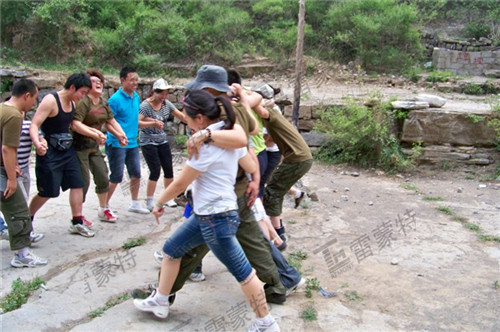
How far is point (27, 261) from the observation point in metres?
3.98

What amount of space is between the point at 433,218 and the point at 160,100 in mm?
3402

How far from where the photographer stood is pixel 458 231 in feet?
17.1

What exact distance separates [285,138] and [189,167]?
65.0 inches

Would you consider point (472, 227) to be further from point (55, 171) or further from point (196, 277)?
point (55, 171)

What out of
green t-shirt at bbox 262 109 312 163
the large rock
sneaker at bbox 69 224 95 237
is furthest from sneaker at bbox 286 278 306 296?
the large rock

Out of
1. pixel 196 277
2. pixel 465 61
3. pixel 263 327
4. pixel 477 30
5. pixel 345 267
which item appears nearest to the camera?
pixel 263 327

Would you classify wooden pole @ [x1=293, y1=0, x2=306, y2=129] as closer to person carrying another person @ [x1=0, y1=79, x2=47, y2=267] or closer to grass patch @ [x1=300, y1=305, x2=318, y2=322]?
person carrying another person @ [x1=0, y1=79, x2=47, y2=267]

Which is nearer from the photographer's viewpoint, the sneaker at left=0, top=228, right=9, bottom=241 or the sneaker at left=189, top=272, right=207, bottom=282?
the sneaker at left=189, top=272, right=207, bottom=282

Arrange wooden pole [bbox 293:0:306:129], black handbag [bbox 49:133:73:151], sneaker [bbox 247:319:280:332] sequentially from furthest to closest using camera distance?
wooden pole [bbox 293:0:306:129] → black handbag [bbox 49:133:73:151] → sneaker [bbox 247:319:280:332]

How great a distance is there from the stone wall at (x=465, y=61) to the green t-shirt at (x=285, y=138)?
1045 centimetres

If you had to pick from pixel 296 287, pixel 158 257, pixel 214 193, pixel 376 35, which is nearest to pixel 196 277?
pixel 158 257

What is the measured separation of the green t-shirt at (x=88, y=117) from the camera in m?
4.62

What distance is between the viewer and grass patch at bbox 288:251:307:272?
166 inches

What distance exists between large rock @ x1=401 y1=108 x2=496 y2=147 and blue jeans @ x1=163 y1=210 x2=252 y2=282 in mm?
6331
